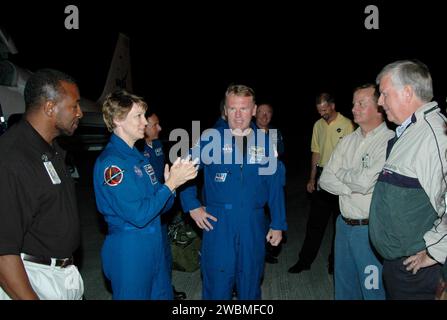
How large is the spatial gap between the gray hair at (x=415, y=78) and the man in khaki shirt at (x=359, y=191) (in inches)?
29.5

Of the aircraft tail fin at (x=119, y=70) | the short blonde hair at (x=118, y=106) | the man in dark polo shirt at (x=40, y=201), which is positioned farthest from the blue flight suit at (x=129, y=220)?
the aircraft tail fin at (x=119, y=70)

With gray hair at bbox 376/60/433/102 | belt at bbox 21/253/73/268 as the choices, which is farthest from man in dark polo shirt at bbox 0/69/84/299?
gray hair at bbox 376/60/433/102

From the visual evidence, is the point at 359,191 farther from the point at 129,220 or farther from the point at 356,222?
the point at 129,220

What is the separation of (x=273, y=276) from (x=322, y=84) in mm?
56079

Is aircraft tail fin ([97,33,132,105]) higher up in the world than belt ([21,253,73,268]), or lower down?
higher up

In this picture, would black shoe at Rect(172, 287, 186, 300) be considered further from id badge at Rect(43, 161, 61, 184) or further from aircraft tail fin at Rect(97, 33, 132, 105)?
aircraft tail fin at Rect(97, 33, 132, 105)

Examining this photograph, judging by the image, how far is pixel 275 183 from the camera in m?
3.09

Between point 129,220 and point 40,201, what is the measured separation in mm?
615

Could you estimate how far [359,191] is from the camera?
2920mm

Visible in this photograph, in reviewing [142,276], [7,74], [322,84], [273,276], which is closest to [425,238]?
[142,276]

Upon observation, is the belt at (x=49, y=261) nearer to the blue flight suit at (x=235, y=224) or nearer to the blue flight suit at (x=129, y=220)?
the blue flight suit at (x=129, y=220)

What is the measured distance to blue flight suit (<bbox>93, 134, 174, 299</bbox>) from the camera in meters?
2.29

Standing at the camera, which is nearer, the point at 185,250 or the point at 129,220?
the point at 129,220

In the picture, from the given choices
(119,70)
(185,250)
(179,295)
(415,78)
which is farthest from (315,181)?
(119,70)
